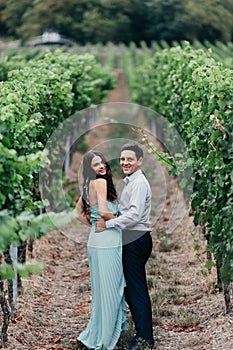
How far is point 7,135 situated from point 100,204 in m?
1.08

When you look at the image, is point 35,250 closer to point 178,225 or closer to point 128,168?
point 178,225

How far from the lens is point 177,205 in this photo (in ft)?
40.6

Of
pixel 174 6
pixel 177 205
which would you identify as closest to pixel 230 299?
pixel 177 205

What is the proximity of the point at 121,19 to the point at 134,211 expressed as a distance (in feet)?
177

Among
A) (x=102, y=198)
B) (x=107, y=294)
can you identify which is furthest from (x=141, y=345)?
(x=102, y=198)

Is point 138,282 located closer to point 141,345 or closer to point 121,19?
point 141,345

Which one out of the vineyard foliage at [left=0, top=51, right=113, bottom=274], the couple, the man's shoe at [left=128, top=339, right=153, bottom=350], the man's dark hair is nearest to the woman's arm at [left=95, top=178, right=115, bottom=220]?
the couple

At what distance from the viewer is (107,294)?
6102 mm

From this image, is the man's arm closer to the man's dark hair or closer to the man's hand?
the man's hand

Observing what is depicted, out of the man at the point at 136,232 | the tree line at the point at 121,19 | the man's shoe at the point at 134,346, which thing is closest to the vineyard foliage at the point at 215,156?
the man at the point at 136,232

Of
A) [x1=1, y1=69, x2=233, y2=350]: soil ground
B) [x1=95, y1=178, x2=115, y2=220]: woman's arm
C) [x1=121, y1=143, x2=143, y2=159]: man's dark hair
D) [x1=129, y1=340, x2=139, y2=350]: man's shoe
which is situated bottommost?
[x1=129, y1=340, x2=139, y2=350]: man's shoe

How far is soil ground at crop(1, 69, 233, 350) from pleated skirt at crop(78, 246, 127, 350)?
0.30 metres

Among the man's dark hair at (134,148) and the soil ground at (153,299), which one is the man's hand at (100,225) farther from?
the soil ground at (153,299)

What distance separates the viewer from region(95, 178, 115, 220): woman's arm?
237 inches
